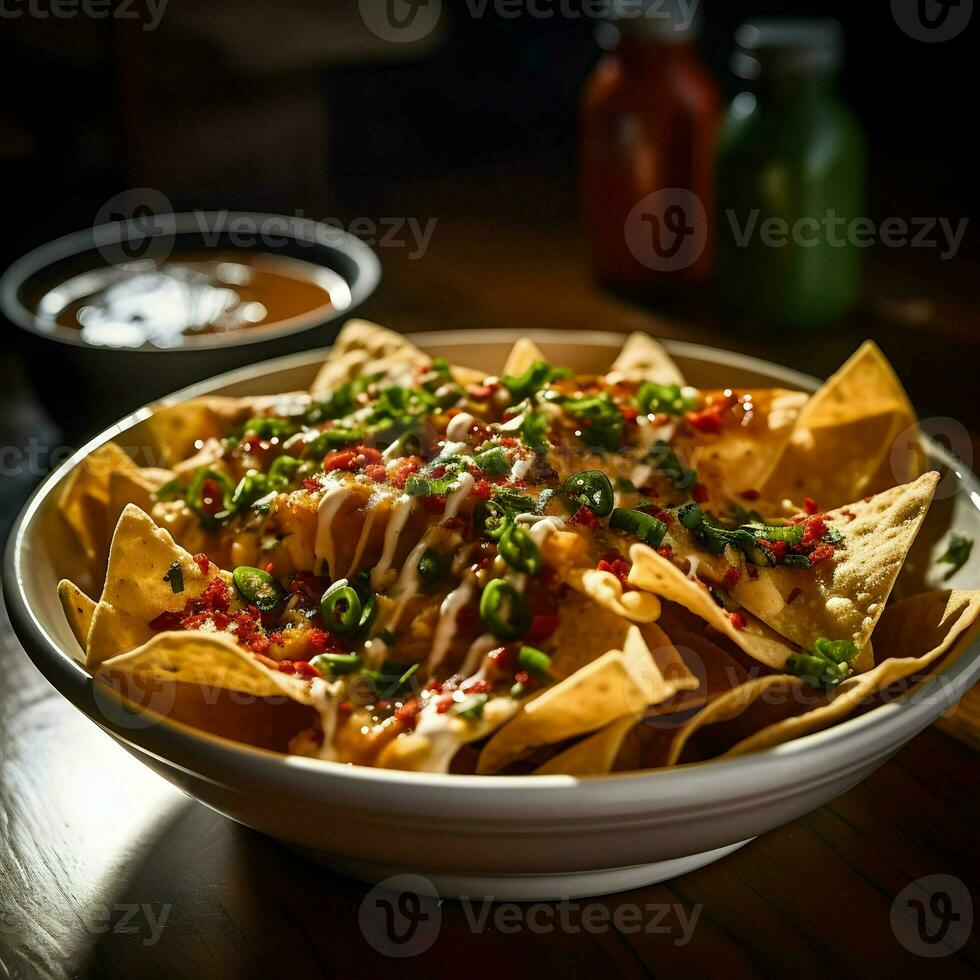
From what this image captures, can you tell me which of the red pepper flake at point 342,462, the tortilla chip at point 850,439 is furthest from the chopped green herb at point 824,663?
the red pepper flake at point 342,462

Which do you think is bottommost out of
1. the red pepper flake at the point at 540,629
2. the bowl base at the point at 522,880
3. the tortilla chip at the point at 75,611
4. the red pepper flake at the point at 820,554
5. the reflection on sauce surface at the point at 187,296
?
the bowl base at the point at 522,880

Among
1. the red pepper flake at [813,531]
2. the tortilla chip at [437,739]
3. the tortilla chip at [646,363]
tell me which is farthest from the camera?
the tortilla chip at [646,363]

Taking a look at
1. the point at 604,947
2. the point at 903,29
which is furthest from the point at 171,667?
the point at 903,29

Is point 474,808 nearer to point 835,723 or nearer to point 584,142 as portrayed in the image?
point 835,723

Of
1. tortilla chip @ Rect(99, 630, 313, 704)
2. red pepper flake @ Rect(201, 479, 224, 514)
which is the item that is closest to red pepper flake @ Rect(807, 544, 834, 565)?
tortilla chip @ Rect(99, 630, 313, 704)

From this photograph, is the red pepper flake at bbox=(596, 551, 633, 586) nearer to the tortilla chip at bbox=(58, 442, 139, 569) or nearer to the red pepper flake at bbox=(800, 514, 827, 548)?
the red pepper flake at bbox=(800, 514, 827, 548)

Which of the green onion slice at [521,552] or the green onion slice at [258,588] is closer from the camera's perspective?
the green onion slice at [521,552]

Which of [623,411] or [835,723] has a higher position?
[623,411]

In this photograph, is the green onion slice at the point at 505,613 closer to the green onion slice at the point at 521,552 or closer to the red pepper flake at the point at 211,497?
the green onion slice at the point at 521,552
